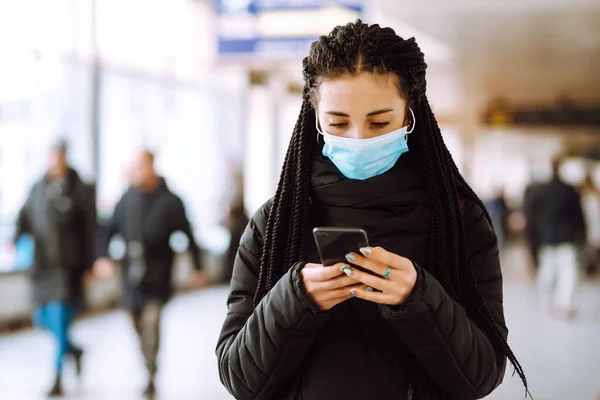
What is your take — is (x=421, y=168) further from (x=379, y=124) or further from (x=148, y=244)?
(x=148, y=244)

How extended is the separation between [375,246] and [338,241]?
0.14 metres

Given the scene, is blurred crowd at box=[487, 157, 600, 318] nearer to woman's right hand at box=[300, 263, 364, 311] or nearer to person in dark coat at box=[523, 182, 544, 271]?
person in dark coat at box=[523, 182, 544, 271]

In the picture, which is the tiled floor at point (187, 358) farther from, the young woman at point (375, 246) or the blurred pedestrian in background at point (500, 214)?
the blurred pedestrian in background at point (500, 214)

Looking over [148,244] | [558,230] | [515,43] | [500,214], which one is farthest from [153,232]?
[500,214]

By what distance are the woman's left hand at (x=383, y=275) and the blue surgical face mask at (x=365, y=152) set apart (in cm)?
25

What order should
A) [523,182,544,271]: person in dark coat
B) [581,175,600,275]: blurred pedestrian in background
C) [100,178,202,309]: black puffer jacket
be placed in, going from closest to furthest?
[100,178,202,309]: black puffer jacket < [523,182,544,271]: person in dark coat < [581,175,600,275]: blurred pedestrian in background

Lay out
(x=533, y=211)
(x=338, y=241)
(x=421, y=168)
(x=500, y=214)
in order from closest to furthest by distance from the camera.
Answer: (x=338, y=241) → (x=421, y=168) → (x=533, y=211) → (x=500, y=214)

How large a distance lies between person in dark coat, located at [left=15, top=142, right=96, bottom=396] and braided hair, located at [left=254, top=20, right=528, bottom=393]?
4.90 meters

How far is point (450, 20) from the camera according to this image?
11.8 meters

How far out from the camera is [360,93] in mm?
1346

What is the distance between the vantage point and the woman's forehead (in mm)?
1348

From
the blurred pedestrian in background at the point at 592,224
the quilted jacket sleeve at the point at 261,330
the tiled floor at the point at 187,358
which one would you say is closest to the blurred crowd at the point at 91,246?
the tiled floor at the point at 187,358

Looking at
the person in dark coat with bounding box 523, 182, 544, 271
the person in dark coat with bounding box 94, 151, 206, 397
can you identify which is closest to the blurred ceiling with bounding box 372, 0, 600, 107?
the person in dark coat with bounding box 523, 182, 544, 271

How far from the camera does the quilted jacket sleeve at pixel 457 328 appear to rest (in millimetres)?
1281
